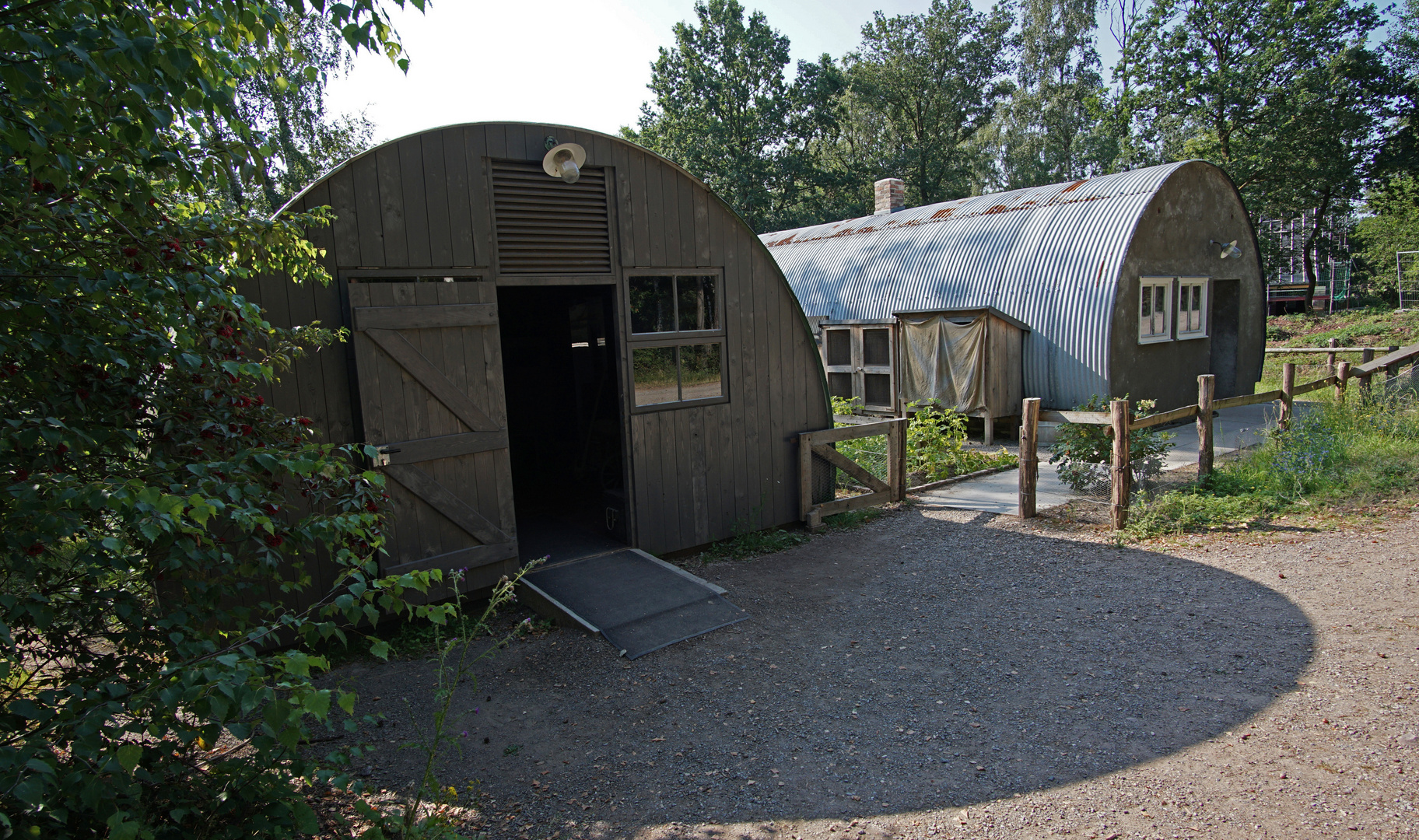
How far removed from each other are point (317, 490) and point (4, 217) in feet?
4.69

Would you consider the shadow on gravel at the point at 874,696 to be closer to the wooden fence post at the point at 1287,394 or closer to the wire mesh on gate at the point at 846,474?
the wire mesh on gate at the point at 846,474

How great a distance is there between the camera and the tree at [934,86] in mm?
38156

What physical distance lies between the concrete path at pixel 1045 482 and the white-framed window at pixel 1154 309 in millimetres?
1589

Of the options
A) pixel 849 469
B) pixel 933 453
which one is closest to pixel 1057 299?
pixel 933 453

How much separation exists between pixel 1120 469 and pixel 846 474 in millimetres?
3001

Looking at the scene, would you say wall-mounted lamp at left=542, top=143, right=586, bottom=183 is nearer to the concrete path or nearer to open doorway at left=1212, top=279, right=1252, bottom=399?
the concrete path

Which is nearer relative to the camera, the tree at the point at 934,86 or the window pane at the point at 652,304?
the window pane at the point at 652,304

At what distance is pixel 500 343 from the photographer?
7035 mm

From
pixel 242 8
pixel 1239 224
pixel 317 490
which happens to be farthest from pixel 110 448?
pixel 1239 224

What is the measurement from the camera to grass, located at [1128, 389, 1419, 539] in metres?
7.41

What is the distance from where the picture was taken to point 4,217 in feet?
7.96

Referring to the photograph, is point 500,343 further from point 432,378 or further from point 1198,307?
point 1198,307

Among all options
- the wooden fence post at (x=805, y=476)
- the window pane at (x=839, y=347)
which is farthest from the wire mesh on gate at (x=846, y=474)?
the window pane at (x=839, y=347)

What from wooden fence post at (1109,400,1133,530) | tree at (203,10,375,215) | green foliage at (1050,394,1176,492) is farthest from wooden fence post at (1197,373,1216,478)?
tree at (203,10,375,215)
